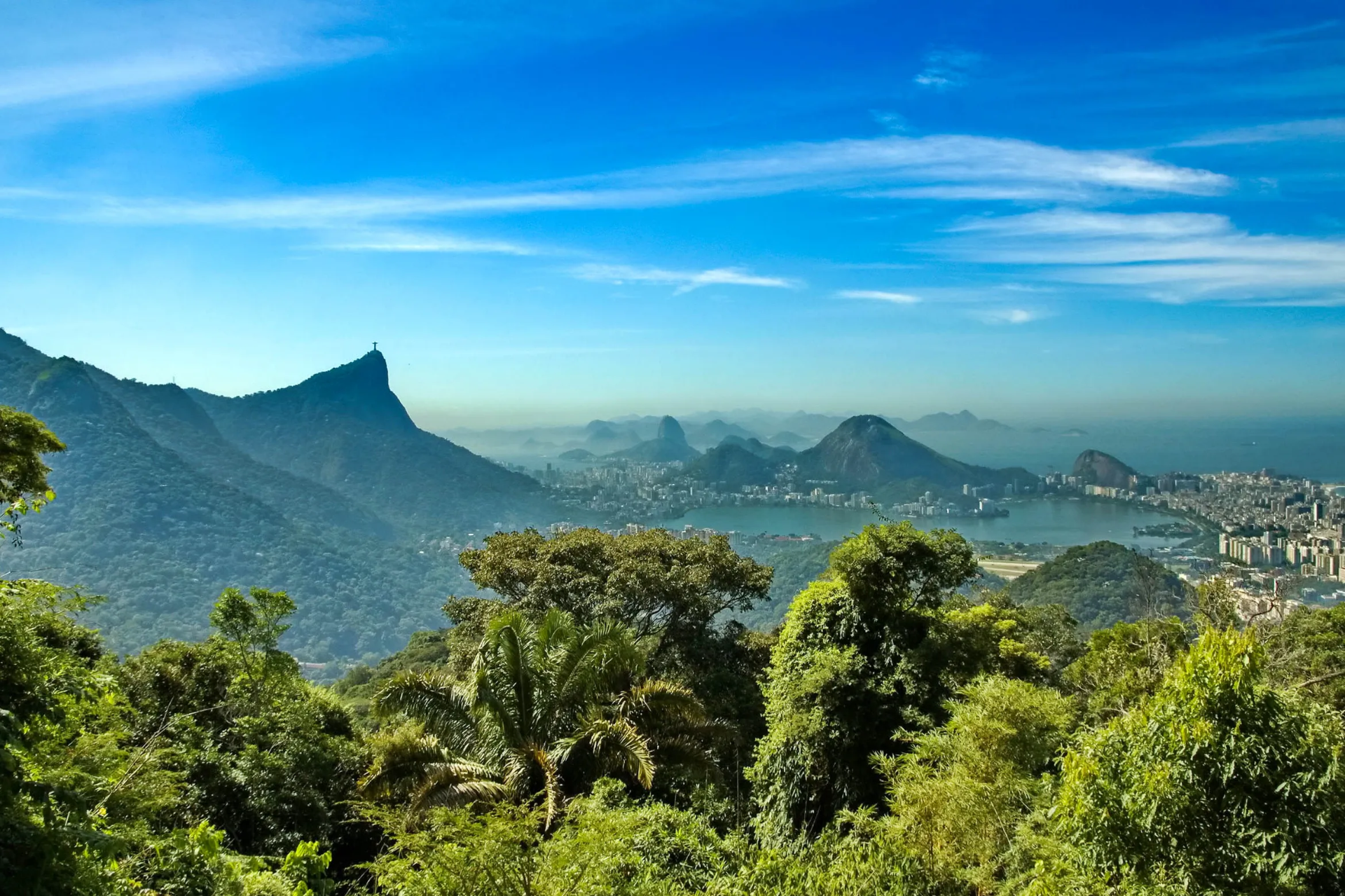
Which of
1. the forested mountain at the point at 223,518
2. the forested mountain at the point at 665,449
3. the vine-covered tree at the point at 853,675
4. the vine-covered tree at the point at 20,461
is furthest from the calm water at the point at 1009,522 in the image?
the forested mountain at the point at 665,449

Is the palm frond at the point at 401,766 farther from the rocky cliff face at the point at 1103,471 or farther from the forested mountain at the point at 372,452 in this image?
the rocky cliff face at the point at 1103,471

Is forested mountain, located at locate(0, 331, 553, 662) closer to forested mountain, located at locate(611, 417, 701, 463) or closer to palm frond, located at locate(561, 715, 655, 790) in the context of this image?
palm frond, located at locate(561, 715, 655, 790)

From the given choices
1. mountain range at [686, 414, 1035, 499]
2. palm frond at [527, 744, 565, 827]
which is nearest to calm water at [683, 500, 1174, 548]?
mountain range at [686, 414, 1035, 499]

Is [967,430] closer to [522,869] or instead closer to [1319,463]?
[1319,463]

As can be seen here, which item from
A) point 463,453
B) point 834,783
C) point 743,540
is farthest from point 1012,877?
point 463,453

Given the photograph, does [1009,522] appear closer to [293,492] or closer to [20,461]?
[20,461]

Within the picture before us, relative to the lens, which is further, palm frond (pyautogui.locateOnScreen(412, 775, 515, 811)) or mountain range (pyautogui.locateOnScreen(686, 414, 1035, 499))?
mountain range (pyautogui.locateOnScreen(686, 414, 1035, 499))
